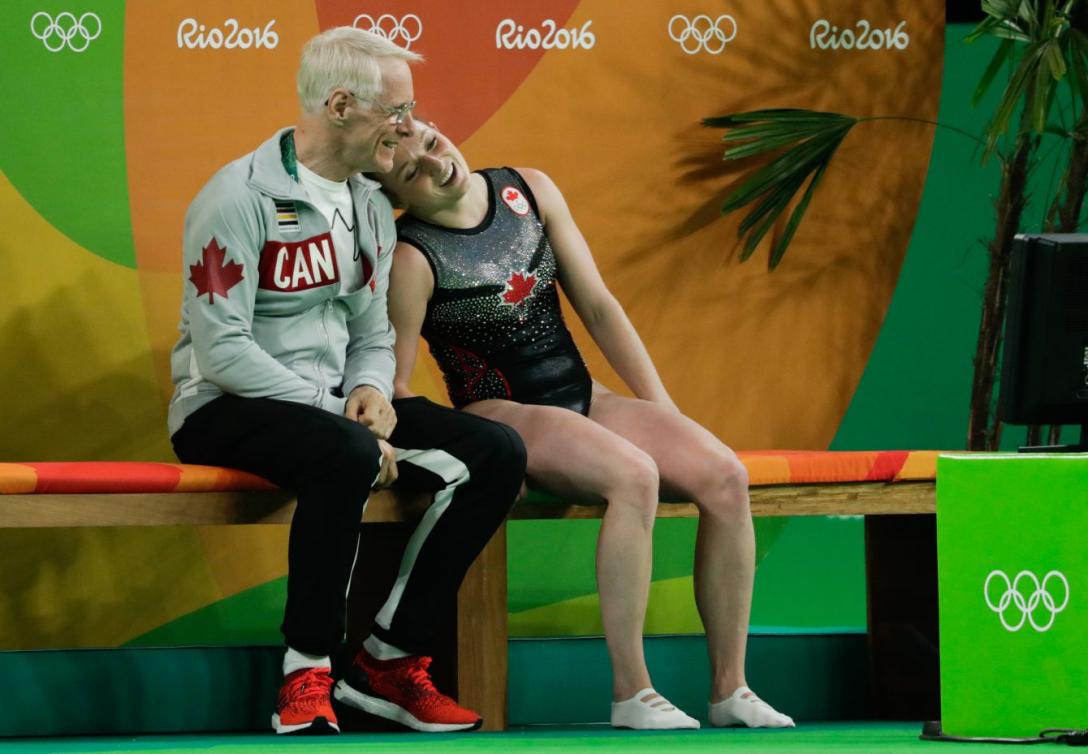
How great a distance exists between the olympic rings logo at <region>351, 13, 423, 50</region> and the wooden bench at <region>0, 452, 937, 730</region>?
122 cm

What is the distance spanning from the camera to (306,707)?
268cm

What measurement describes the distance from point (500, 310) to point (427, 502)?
1.44 ft

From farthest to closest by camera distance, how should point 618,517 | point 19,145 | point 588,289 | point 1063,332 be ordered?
point 19,145 < point 588,289 < point 618,517 < point 1063,332

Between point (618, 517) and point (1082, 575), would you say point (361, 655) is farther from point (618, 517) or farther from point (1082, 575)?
point (1082, 575)

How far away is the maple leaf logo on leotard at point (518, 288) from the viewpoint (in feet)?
10.3

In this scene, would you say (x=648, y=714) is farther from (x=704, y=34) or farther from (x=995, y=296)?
(x=704, y=34)

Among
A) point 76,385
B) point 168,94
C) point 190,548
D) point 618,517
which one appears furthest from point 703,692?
point 168,94

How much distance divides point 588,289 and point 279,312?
0.68 metres

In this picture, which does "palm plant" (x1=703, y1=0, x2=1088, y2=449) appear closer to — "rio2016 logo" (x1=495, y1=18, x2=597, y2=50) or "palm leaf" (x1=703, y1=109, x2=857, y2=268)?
"palm leaf" (x1=703, y1=109, x2=857, y2=268)

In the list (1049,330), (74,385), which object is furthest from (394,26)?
(1049,330)

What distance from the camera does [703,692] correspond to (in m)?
3.66

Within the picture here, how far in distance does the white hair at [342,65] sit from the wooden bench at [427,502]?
754 millimetres

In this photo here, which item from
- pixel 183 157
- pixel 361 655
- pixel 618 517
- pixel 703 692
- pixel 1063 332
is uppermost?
pixel 183 157

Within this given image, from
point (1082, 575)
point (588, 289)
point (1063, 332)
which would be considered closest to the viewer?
point (1082, 575)
